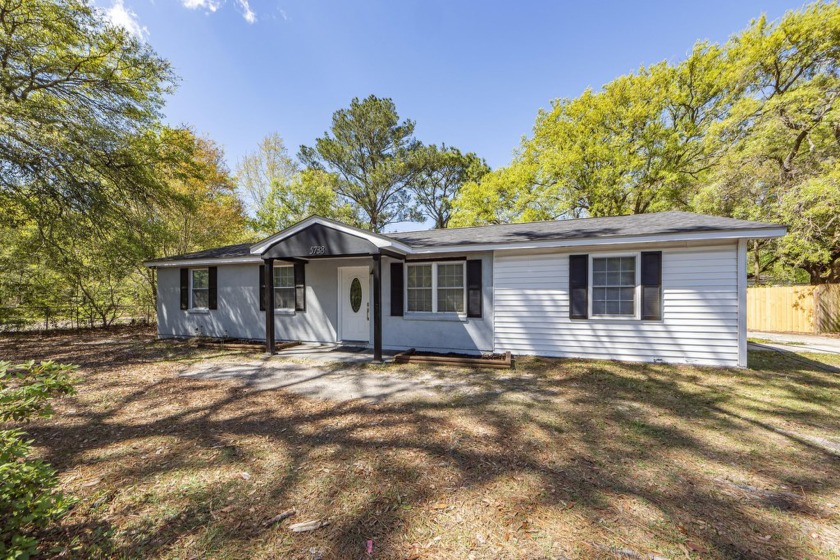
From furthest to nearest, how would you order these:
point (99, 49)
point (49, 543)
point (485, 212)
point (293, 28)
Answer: point (485, 212) < point (293, 28) < point (99, 49) < point (49, 543)

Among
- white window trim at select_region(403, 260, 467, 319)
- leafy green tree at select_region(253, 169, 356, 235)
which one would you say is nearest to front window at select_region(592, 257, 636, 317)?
white window trim at select_region(403, 260, 467, 319)

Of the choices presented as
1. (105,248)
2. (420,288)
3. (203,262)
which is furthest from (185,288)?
(420,288)

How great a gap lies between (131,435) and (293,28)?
11.8m

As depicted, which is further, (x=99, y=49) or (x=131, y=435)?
(x=99, y=49)

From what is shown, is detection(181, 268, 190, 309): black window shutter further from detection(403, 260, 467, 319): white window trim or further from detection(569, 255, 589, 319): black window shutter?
detection(569, 255, 589, 319): black window shutter

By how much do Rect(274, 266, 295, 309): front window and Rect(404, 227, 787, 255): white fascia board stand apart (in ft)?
13.8

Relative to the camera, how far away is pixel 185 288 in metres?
10.9

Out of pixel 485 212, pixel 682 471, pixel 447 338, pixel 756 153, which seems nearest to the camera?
pixel 682 471

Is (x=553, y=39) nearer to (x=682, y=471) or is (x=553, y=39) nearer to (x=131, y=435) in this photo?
(x=682, y=471)

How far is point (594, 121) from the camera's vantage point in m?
16.8

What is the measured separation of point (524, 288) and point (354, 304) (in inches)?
182

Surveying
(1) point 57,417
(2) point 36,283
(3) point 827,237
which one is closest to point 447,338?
(1) point 57,417

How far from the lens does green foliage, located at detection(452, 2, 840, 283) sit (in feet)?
40.2

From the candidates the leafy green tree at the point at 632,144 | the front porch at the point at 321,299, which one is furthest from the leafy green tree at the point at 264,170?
the leafy green tree at the point at 632,144
